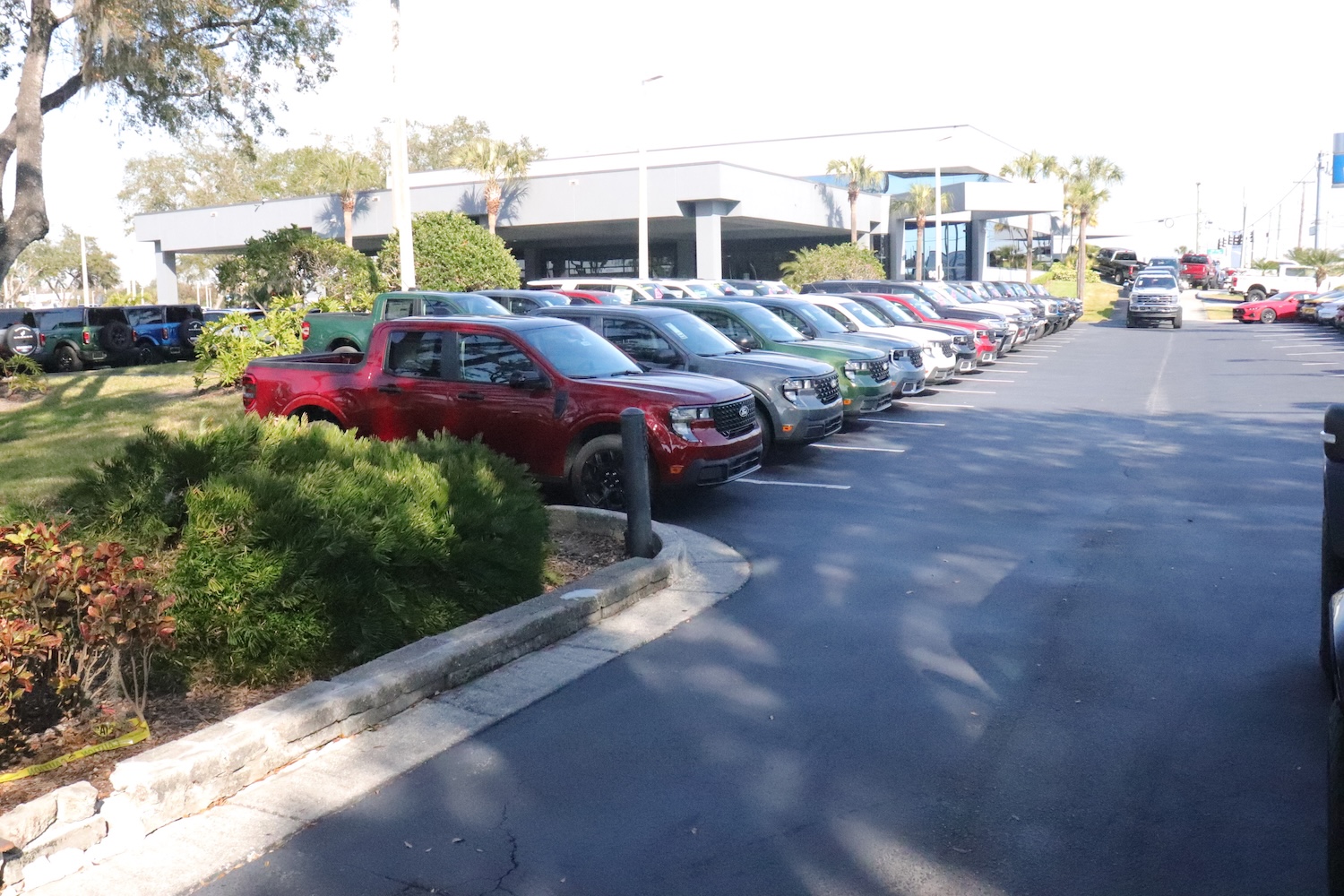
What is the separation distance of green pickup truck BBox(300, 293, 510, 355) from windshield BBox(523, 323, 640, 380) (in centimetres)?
713

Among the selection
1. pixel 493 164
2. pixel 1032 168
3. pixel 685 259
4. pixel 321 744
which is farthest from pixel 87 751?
pixel 1032 168

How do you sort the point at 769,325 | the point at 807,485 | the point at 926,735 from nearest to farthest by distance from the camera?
the point at 926,735 < the point at 807,485 < the point at 769,325

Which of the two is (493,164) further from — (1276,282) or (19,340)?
(1276,282)

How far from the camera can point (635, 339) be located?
43.7 feet

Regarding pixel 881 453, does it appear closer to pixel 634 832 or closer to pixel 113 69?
pixel 634 832

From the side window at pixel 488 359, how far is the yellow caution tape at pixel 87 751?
226 inches

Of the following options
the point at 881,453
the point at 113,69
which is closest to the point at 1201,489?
the point at 881,453

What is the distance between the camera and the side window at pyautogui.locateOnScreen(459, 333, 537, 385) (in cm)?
1063

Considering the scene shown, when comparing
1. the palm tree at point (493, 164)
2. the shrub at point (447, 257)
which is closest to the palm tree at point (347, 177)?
the palm tree at point (493, 164)

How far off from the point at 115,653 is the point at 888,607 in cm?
443

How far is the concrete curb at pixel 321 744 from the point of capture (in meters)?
4.23

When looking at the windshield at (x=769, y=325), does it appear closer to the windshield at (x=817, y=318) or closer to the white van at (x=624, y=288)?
the windshield at (x=817, y=318)

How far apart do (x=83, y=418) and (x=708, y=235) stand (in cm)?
2747

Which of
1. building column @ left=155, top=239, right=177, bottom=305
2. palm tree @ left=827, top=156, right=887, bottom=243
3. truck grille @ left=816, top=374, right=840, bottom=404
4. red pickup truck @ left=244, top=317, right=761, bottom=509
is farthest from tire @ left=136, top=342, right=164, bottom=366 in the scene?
building column @ left=155, top=239, right=177, bottom=305
